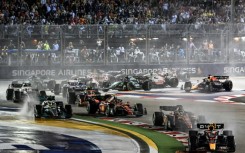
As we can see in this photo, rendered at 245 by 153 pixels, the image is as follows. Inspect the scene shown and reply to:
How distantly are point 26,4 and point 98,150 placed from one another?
26.4m

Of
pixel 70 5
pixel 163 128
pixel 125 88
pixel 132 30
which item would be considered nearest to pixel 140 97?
pixel 125 88

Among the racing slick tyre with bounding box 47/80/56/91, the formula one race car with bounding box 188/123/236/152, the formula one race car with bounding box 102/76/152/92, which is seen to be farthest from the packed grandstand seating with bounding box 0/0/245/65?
the formula one race car with bounding box 188/123/236/152

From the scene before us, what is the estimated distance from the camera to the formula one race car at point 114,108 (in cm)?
2023

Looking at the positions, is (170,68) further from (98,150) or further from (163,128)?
(98,150)

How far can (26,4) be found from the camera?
38812mm

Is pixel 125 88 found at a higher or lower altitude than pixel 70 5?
lower

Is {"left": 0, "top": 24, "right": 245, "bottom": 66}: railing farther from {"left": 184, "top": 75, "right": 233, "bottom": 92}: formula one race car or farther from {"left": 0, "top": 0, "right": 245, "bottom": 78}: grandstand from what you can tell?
{"left": 184, "top": 75, "right": 233, "bottom": 92}: formula one race car

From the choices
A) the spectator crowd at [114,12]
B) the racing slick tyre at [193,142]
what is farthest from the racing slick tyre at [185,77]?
the racing slick tyre at [193,142]

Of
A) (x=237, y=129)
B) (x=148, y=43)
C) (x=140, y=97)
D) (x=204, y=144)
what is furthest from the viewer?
(x=148, y=43)

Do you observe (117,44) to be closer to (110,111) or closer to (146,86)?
(146,86)

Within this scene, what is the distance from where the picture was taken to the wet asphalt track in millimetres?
17638

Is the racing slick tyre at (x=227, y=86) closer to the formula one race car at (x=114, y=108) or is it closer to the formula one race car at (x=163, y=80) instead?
the formula one race car at (x=163, y=80)

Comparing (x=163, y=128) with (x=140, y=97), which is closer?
(x=163, y=128)

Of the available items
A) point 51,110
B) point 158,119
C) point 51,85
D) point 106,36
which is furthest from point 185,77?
point 158,119
